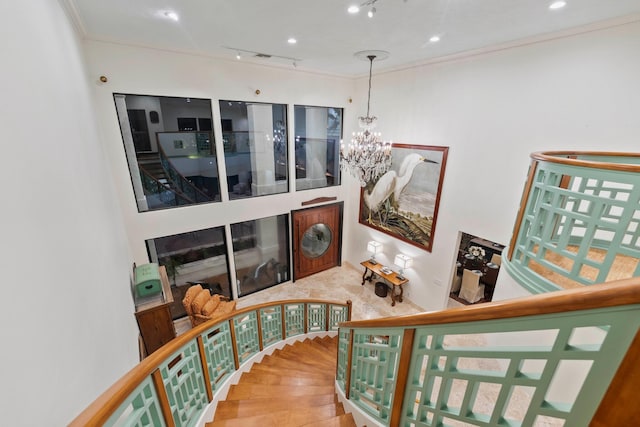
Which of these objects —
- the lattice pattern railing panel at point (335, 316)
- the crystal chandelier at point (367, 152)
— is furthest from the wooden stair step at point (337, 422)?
the crystal chandelier at point (367, 152)

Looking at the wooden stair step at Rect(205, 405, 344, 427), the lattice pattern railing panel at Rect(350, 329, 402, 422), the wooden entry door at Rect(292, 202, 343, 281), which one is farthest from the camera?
the wooden entry door at Rect(292, 202, 343, 281)

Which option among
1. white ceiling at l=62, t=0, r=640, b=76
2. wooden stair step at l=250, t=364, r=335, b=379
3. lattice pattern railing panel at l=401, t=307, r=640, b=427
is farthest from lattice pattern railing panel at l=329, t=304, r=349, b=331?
white ceiling at l=62, t=0, r=640, b=76

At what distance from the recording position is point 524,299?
84 cm

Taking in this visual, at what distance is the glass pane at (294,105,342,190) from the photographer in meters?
6.19

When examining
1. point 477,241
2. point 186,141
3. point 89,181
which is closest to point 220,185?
point 186,141

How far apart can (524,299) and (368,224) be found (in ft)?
19.9

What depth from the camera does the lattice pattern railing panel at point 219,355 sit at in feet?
8.24

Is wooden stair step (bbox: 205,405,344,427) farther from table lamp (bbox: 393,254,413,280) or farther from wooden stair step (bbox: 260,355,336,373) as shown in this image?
table lamp (bbox: 393,254,413,280)

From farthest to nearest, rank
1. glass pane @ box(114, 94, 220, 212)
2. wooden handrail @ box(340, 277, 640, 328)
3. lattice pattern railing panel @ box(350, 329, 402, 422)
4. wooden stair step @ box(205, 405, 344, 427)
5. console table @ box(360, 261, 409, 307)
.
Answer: console table @ box(360, 261, 409, 307)
glass pane @ box(114, 94, 220, 212)
wooden stair step @ box(205, 405, 344, 427)
lattice pattern railing panel @ box(350, 329, 402, 422)
wooden handrail @ box(340, 277, 640, 328)

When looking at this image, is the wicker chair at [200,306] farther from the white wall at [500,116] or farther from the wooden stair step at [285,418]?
the white wall at [500,116]

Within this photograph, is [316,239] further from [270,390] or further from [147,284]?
[270,390]

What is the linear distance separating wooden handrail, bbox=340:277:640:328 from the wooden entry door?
5.54 m

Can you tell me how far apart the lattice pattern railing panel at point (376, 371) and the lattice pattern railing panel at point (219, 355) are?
4.30 ft

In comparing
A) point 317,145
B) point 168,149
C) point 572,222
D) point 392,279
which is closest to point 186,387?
point 572,222
